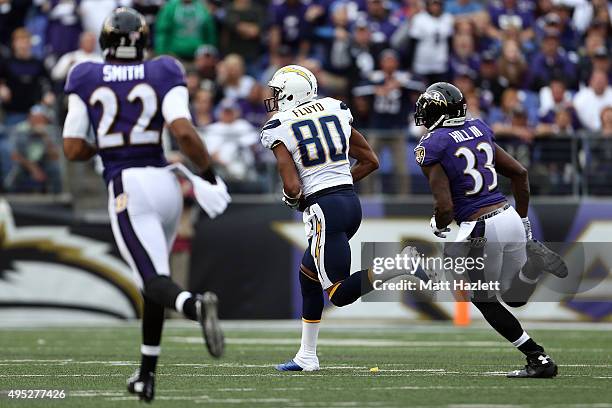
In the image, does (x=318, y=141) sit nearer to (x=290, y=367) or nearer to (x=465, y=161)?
(x=465, y=161)

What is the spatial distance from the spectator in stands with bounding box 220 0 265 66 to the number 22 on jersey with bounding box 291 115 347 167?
857 cm

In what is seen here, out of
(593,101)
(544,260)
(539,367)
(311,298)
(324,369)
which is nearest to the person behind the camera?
(539,367)

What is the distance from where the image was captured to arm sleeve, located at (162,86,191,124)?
669 centimetres

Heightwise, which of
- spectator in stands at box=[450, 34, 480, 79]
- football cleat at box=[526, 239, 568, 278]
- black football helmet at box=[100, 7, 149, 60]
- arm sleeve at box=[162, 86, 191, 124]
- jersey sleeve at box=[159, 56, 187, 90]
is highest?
black football helmet at box=[100, 7, 149, 60]

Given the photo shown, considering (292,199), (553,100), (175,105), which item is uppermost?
(175,105)

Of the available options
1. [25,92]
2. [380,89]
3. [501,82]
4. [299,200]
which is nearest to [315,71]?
[380,89]

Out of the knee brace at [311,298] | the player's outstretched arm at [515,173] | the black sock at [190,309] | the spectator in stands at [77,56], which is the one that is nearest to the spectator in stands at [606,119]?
the spectator in stands at [77,56]

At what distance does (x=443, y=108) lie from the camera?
27.4 ft

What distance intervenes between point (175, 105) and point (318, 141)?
1861mm

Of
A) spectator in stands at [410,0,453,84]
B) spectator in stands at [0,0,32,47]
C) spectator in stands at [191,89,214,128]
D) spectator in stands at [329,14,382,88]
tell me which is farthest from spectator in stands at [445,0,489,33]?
spectator in stands at [0,0,32,47]

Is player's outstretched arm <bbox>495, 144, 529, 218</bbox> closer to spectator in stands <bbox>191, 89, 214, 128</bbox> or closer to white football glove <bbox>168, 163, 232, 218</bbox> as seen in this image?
white football glove <bbox>168, 163, 232, 218</bbox>

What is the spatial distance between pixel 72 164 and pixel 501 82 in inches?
211

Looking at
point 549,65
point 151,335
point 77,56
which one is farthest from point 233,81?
point 151,335

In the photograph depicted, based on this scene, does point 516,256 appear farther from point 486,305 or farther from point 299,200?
point 299,200
